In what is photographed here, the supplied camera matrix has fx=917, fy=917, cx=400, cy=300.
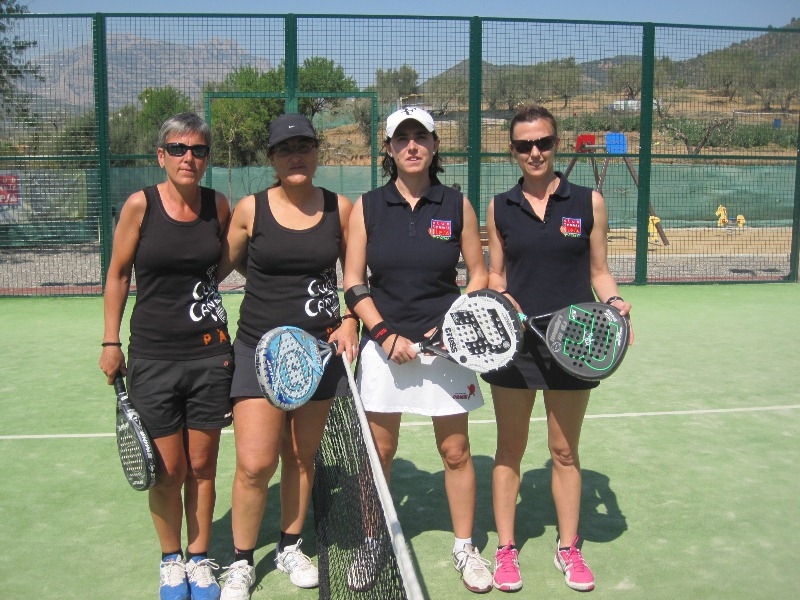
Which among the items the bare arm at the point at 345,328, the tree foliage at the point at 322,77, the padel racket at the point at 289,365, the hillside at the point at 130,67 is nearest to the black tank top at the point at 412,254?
the bare arm at the point at 345,328

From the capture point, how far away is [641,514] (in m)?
4.66

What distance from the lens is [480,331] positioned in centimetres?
362

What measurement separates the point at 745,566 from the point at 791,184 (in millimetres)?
11543

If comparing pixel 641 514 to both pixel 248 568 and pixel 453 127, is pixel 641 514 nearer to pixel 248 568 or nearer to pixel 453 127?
pixel 248 568

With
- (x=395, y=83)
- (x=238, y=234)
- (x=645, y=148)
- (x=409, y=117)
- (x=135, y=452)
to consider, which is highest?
(x=395, y=83)

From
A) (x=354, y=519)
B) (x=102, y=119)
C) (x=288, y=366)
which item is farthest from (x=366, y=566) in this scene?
(x=102, y=119)

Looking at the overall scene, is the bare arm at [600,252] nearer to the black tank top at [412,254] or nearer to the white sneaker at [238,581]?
the black tank top at [412,254]

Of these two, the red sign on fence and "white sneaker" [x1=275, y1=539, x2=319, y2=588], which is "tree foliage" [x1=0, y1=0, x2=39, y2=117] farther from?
"white sneaker" [x1=275, y1=539, x2=319, y2=588]

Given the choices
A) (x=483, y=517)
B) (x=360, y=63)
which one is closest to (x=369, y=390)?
(x=483, y=517)

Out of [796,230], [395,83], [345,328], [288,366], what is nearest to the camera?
[288,366]

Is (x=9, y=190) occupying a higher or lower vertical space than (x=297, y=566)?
higher

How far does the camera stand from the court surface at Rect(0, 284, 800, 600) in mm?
3971

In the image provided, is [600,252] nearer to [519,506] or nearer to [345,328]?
[345,328]

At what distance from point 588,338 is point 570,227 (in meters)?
0.49
